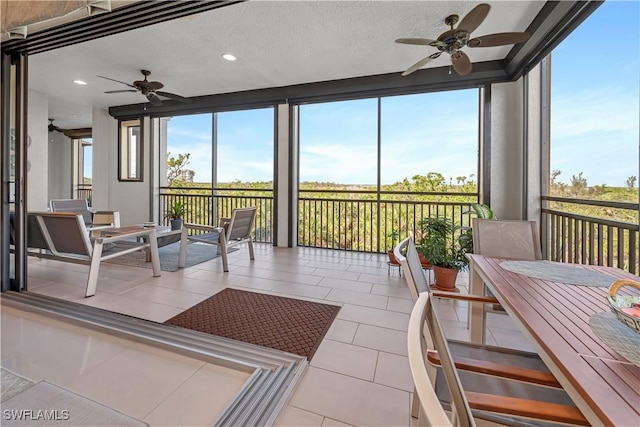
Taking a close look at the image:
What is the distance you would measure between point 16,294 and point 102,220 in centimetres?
172

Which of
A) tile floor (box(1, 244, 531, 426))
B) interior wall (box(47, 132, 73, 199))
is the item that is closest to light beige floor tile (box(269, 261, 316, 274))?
tile floor (box(1, 244, 531, 426))

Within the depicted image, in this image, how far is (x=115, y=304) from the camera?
93.7 inches

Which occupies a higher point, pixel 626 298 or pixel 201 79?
pixel 201 79

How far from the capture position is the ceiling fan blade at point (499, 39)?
7.49 feet

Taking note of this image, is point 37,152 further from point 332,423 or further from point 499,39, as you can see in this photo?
point 499,39

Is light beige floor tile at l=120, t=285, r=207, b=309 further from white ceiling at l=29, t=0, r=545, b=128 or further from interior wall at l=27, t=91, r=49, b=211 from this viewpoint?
interior wall at l=27, t=91, r=49, b=211

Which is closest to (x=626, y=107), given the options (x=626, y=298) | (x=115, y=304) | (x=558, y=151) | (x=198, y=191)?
(x=558, y=151)

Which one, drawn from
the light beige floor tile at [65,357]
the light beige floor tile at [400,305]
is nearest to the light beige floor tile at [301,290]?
Answer: the light beige floor tile at [400,305]

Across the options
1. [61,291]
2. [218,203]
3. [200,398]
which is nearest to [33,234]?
[61,291]

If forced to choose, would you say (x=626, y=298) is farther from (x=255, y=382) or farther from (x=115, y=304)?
(x=115, y=304)

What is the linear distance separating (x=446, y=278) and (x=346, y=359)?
1622 mm

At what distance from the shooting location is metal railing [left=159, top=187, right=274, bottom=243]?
546cm

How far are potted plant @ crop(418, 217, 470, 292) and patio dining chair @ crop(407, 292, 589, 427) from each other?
1.94 metres

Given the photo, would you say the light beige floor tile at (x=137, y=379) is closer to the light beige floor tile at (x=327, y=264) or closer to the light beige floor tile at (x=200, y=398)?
the light beige floor tile at (x=200, y=398)
